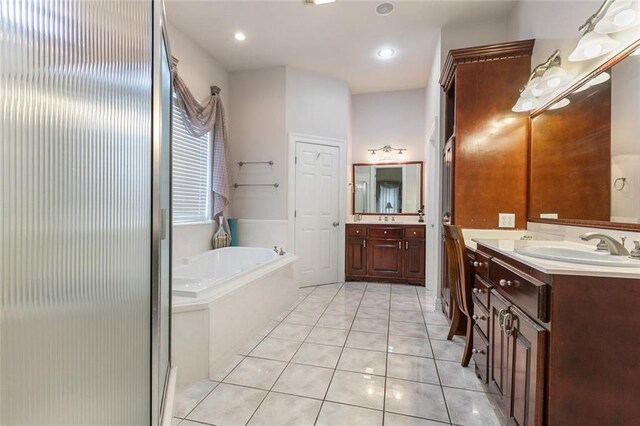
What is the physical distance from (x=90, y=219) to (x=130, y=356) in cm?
47

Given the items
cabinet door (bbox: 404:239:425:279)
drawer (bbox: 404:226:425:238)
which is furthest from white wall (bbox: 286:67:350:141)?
cabinet door (bbox: 404:239:425:279)

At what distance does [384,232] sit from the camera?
427 cm

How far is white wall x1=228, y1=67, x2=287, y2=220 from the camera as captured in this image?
392cm

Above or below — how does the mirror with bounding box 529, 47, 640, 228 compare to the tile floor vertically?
above

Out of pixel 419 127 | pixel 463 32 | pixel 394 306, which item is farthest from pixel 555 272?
pixel 419 127

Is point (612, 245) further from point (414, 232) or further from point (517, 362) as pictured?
point (414, 232)

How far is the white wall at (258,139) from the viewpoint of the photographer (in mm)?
3916

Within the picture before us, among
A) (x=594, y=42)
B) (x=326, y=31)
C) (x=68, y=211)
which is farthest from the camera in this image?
(x=326, y=31)

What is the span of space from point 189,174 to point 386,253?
2737 millimetres

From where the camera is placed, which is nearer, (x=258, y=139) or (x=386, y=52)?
(x=386, y=52)

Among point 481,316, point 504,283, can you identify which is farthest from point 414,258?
point 504,283

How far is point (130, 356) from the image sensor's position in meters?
0.85

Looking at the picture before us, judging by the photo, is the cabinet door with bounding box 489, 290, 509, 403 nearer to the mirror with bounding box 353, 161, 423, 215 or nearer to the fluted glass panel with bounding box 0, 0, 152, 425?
the fluted glass panel with bounding box 0, 0, 152, 425

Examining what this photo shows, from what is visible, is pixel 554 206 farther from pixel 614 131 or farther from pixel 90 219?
pixel 90 219
